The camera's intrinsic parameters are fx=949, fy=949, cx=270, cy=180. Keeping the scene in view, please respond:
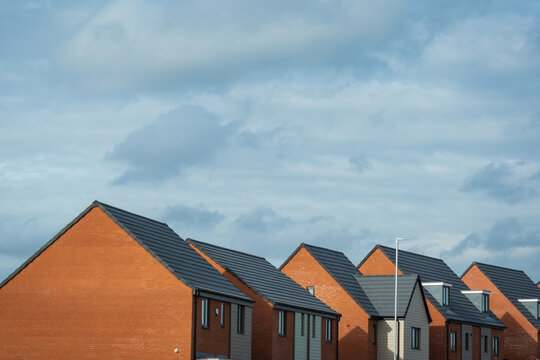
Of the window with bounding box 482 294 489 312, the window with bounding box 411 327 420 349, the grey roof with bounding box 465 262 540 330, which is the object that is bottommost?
the window with bounding box 411 327 420 349

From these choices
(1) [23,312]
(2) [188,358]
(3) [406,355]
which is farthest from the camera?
(3) [406,355]

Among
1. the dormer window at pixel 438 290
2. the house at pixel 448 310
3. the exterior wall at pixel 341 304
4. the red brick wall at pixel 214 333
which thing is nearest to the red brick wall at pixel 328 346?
the exterior wall at pixel 341 304

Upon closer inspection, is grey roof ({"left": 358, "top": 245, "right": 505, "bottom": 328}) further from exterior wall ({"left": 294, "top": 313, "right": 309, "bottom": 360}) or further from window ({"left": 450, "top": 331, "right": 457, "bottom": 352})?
exterior wall ({"left": 294, "top": 313, "right": 309, "bottom": 360})

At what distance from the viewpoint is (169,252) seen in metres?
48.9

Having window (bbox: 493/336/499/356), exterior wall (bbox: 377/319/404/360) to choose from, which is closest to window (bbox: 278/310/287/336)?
exterior wall (bbox: 377/319/404/360)

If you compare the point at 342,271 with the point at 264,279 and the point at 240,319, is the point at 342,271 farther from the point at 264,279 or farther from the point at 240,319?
→ the point at 240,319

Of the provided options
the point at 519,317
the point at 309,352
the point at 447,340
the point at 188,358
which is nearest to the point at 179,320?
the point at 188,358

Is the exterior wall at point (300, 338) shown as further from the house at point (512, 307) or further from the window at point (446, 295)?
the house at point (512, 307)

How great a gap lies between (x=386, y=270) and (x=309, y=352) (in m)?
16.9

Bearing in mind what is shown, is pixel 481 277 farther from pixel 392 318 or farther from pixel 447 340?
pixel 392 318

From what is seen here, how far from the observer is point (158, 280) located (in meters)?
46.2

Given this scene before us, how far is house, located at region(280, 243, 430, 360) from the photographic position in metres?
65.1

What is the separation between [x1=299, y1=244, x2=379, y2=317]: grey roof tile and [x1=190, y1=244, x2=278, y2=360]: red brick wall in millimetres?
10916

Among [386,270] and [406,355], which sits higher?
[386,270]
